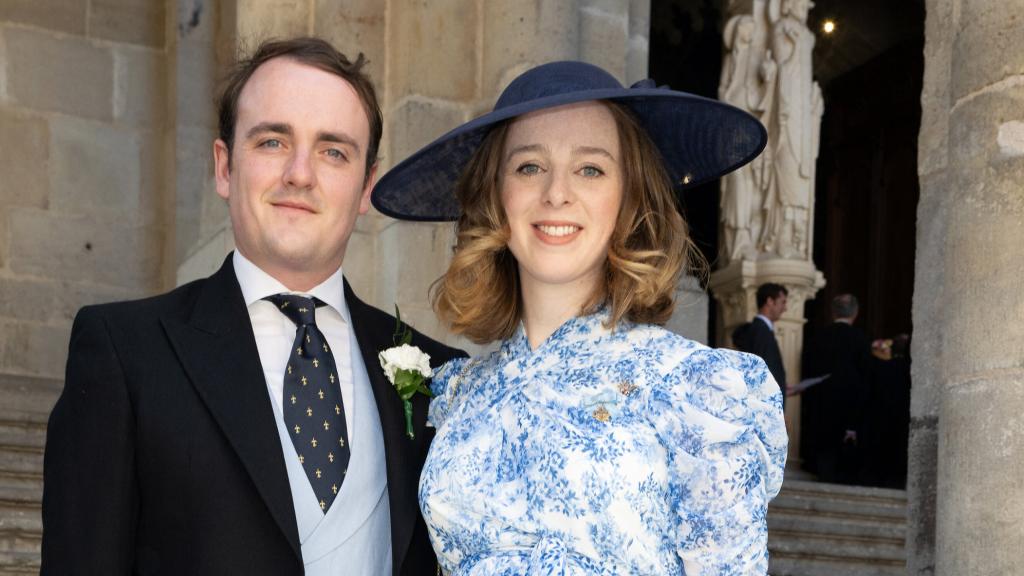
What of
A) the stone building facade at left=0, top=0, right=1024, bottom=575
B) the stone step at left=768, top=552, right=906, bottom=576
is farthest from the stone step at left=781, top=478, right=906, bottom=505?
the stone building facade at left=0, top=0, right=1024, bottom=575

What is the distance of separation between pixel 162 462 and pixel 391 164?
2223 millimetres

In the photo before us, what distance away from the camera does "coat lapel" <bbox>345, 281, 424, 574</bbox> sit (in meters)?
2.28

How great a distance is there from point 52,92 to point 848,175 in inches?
348

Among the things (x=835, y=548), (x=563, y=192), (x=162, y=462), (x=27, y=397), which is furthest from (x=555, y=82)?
(x=835, y=548)

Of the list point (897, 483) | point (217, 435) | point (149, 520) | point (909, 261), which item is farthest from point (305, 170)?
point (909, 261)

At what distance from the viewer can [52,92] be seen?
5.71m

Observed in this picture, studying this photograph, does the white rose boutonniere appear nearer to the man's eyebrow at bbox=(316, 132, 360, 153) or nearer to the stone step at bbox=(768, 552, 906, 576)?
the man's eyebrow at bbox=(316, 132, 360, 153)

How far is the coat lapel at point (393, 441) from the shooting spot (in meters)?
2.28

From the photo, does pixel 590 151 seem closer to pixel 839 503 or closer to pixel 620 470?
pixel 620 470

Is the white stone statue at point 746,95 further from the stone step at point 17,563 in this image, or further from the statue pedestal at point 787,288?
the stone step at point 17,563

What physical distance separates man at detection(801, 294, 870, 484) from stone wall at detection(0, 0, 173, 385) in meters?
4.49

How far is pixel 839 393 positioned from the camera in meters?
8.59

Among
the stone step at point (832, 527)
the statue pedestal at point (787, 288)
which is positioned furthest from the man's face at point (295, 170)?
the statue pedestal at point (787, 288)

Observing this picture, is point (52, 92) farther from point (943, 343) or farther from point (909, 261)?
point (909, 261)
